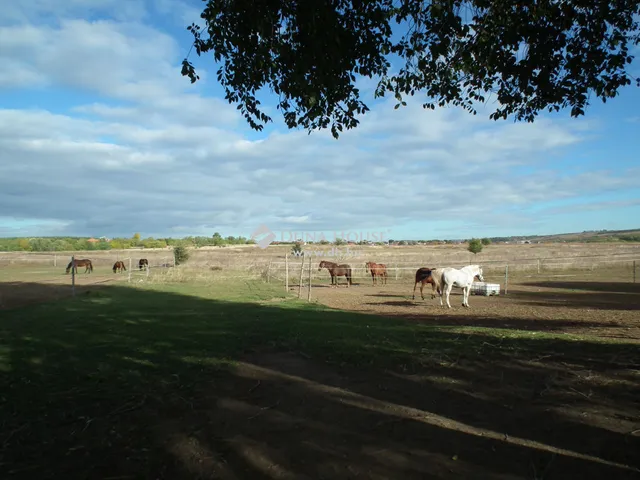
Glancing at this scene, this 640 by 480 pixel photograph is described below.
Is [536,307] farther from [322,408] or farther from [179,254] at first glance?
[179,254]

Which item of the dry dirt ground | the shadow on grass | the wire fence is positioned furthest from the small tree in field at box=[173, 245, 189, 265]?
the shadow on grass

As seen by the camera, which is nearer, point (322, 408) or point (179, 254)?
point (322, 408)

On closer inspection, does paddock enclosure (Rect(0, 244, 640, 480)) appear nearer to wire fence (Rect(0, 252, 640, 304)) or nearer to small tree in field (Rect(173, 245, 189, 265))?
wire fence (Rect(0, 252, 640, 304))

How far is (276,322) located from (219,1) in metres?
6.44

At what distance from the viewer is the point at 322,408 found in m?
4.11

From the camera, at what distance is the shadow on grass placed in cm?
312

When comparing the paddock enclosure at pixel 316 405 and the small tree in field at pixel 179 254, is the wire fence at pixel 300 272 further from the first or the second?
the paddock enclosure at pixel 316 405

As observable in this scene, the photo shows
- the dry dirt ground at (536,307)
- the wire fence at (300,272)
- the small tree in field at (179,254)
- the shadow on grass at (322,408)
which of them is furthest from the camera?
the small tree in field at (179,254)

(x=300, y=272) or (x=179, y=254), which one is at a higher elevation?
(x=179, y=254)

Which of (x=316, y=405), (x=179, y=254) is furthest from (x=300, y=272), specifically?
(x=316, y=405)

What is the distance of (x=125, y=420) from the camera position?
12.9 ft

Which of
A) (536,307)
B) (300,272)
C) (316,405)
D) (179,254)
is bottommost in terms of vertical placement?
(536,307)

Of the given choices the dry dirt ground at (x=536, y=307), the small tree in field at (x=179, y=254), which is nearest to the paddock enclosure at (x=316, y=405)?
the dry dirt ground at (x=536, y=307)

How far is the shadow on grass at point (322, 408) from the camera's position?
312cm
